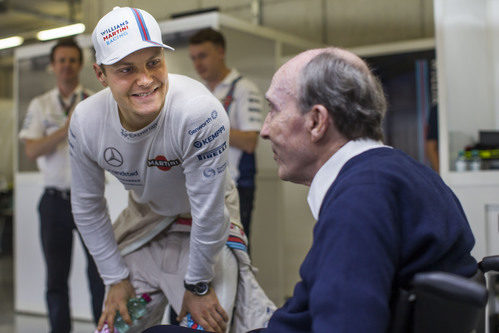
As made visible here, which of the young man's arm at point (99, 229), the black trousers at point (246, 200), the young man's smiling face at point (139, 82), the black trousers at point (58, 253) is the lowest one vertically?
the black trousers at point (58, 253)

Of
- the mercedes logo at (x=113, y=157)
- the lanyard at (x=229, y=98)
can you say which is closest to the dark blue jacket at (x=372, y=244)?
the mercedes logo at (x=113, y=157)

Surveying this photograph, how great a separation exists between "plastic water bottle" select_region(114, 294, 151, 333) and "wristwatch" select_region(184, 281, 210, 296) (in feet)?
0.53

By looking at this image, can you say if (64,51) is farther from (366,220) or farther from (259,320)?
(366,220)

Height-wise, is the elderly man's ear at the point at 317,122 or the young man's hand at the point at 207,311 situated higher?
the elderly man's ear at the point at 317,122

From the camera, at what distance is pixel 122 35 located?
4.70 ft

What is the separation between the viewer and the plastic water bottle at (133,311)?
174cm

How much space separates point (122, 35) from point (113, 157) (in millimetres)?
349

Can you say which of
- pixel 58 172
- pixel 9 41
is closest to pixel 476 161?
pixel 58 172

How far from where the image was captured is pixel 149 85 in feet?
4.91

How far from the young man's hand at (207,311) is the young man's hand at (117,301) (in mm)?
172

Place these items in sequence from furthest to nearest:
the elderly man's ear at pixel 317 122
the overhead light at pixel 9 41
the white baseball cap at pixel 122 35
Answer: the overhead light at pixel 9 41 < the white baseball cap at pixel 122 35 < the elderly man's ear at pixel 317 122

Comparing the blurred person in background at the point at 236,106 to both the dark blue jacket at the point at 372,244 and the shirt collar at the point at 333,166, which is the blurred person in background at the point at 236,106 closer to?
the shirt collar at the point at 333,166

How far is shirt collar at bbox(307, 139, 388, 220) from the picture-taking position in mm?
1112

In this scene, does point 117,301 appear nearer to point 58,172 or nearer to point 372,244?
point 372,244
